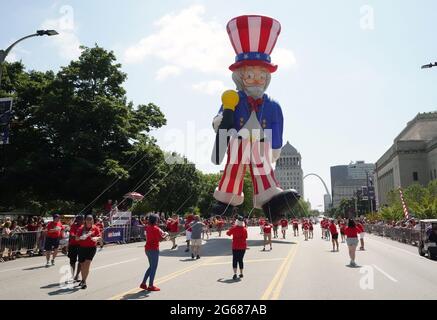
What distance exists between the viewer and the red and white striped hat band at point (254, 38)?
2402 cm

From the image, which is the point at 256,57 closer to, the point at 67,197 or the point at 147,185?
the point at 147,185

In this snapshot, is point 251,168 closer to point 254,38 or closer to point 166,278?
point 254,38

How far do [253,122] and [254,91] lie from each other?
6.40 feet

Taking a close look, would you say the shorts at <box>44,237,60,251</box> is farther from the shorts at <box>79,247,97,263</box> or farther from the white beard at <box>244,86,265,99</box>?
the white beard at <box>244,86,265,99</box>

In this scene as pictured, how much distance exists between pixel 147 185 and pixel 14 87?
1216cm

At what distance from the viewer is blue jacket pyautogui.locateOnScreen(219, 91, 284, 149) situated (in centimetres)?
2483

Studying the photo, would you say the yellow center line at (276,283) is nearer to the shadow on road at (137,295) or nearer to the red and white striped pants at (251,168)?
the shadow on road at (137,295)

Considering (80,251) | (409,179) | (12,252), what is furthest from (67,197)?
(409,179)

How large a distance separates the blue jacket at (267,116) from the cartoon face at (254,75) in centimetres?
84

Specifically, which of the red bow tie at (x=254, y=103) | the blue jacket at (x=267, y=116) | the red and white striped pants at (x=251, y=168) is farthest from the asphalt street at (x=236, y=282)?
the red bow tie at (x=254, y=103)

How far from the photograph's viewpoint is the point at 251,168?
26.0 m

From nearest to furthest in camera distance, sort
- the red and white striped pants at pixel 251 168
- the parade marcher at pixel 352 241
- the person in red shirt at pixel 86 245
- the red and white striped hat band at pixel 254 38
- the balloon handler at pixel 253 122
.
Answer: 1. the person in red shirt at pixel 86 245
2. the parade marcher at pixel 352 241
3. the red and white striped hat band at pixel 254 38
4. the balloon handler at pixel 253 122
5. the red and white striped pants at pixel 251 168

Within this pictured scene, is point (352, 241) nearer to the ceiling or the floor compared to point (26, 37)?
nearer to the floor

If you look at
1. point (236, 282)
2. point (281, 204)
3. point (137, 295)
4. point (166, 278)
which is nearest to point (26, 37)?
point (166, 278)
